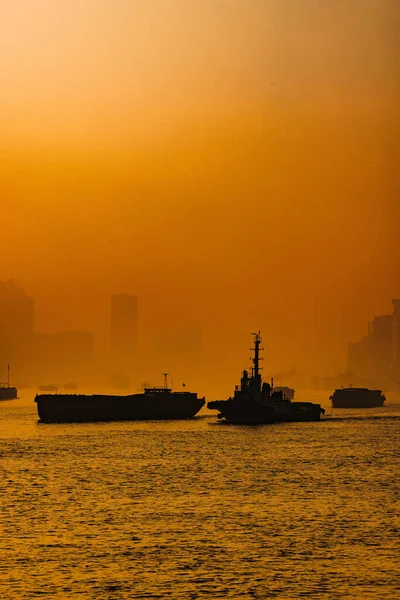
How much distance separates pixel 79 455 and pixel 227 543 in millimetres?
73035

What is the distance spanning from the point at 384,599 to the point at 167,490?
4472cm

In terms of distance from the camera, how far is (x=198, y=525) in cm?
7144

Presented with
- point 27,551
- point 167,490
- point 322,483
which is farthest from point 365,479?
point 27,551

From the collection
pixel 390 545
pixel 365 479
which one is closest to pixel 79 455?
pixel 365 479

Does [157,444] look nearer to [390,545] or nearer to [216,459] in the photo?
[216,459]

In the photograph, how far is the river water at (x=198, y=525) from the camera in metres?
52.8

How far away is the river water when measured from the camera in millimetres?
52781

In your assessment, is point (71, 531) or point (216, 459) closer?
point (71, 531)

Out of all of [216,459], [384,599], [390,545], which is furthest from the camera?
[216,459]

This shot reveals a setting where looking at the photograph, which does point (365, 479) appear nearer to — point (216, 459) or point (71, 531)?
point (216, 459)

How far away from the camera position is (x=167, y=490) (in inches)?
3649

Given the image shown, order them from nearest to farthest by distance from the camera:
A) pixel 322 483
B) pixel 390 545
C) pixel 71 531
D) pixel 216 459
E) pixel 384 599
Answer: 1. pixel 384 599
2. pixel 390 545
3. pixel 71 531
4. pixel 322 483
5. pixel 216 459

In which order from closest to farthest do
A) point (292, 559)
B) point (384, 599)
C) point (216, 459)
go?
point (384, 599), point (292, 559), point (216, 459)

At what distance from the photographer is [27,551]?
6134 cm
